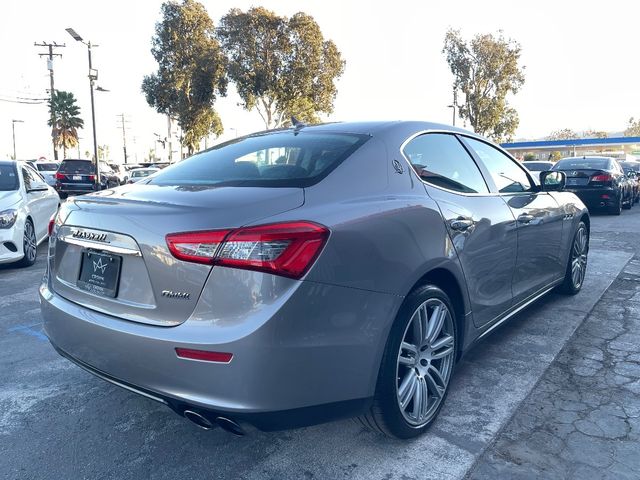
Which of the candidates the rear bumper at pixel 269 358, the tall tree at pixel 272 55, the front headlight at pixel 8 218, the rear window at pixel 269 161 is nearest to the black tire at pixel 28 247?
the front headlight at pixel 8 218

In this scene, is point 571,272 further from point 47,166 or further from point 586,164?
point 47,166

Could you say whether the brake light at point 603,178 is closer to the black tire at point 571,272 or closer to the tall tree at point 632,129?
the black tire at point 571,272

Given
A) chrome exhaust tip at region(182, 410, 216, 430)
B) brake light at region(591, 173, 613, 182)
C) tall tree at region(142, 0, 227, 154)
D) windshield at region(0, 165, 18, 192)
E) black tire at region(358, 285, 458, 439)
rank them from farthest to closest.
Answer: tall tree at region(142, 0, 227, 154), brake light at region(591, 173, 613, 182), windshield at region(0, 165, 18, 192), black tire at region(358, 285, 458, 439), chrome exhaust tip at region(182, 410, 216, 430)

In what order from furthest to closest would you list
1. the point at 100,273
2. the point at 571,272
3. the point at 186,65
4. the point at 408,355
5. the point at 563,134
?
the point at 563,134 → the point at 186,65 → the point at 571,272 → the point at 408,355 → the point at 100,273

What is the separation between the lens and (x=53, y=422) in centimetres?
288

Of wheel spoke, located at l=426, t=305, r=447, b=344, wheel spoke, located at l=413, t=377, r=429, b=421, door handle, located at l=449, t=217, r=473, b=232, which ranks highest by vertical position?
door handle, located at l=449, t=217, r=473, b=232

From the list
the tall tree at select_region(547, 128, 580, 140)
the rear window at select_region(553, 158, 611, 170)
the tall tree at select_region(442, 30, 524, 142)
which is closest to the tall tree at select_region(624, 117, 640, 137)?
the tall tree at select_region(547, 128, 580, 140)

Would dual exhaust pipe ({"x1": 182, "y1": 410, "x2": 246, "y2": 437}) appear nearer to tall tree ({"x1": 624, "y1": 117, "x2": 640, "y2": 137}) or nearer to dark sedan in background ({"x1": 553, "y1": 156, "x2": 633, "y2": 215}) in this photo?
dark sedan in background ({"x1": 553, "y1": 156, "x2": 633, "y2": 215})

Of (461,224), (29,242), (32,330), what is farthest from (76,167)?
(461,224)

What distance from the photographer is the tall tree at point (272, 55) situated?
28.3 metres

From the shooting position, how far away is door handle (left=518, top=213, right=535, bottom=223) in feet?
11.8

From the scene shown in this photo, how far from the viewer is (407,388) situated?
8.43 feet

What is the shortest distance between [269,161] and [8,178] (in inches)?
235

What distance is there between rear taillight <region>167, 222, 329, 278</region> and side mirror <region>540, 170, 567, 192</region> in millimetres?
2884
